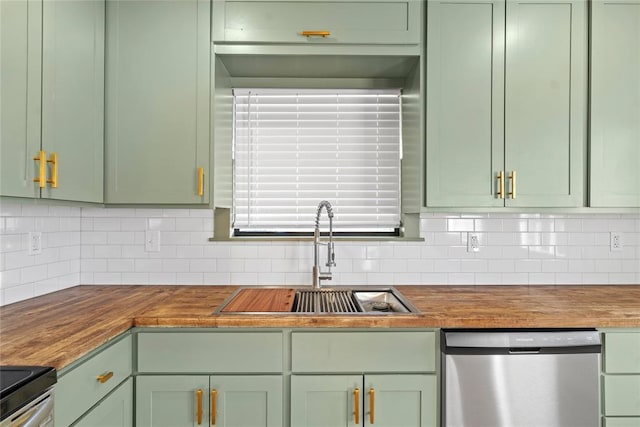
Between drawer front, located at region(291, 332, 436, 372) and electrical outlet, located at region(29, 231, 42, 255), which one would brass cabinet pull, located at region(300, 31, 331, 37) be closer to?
drawer front, located at region(291, 332, 436, 372)

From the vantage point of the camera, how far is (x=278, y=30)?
6.38ft

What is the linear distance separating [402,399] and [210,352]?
797 millimetres

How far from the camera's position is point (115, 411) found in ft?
4.69

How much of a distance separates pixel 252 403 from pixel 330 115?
163cm

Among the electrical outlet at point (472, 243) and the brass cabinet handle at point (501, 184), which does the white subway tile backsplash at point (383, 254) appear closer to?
the electrical outlet at point (472, 243)

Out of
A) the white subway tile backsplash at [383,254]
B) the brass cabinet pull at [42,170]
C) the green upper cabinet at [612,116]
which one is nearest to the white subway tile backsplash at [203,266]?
the white subway tile backsplash at [383,254]

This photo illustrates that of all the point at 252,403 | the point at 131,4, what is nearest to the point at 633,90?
the point at 252,403

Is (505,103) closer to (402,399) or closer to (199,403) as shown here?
(402,399)

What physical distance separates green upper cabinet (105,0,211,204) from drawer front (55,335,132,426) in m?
0.76

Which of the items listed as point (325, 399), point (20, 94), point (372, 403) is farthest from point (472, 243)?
point (20, 94)

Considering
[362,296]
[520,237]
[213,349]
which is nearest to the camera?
[213,349]

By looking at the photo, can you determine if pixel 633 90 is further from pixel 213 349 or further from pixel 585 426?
pixel 213 349

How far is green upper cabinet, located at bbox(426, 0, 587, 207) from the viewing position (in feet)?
6.35

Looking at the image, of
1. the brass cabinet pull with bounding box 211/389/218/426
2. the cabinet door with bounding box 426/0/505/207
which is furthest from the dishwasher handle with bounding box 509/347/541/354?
the brass cabinet pull with bounding box 211/389/218/426
